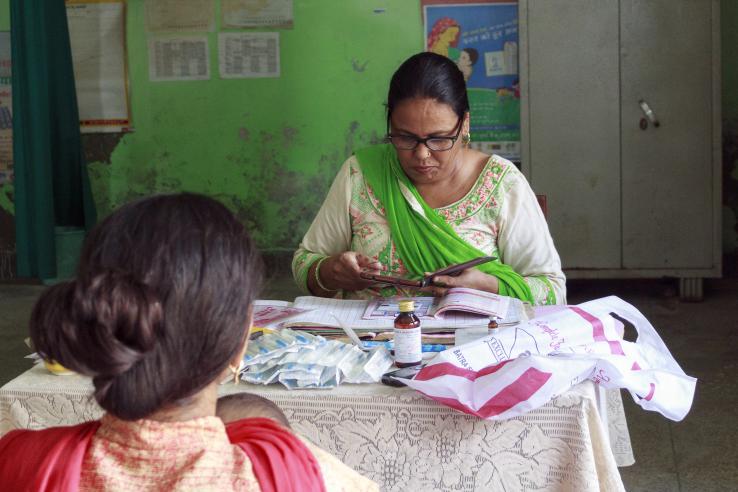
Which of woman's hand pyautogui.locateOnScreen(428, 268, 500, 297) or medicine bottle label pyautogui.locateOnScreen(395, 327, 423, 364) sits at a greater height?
woman's hand pyautogui.locateOnScreen(428, 268, 500, 297)

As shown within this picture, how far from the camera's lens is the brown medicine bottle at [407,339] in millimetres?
2047

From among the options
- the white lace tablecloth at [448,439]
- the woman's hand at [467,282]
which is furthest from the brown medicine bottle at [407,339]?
the woman's hand at [467,282]

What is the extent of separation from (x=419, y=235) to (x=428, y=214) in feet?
0.22

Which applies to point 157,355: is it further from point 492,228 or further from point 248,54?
point 248,54

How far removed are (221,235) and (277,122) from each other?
16.7ft

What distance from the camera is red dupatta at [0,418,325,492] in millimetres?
1208

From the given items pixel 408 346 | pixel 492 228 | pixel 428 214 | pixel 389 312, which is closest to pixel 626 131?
pixel 492 228

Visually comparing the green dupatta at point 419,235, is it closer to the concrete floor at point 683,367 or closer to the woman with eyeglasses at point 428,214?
the woman with eyeglasses at point 428,214

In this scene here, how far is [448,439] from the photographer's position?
188cm

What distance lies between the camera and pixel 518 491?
1.86 metres

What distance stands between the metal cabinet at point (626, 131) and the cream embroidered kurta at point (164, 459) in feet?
14.6

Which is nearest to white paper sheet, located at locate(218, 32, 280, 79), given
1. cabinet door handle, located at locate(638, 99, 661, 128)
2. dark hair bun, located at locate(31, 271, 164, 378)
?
cabinet door handle, located at locate(638, 99, 661, 128)

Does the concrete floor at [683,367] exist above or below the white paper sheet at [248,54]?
below

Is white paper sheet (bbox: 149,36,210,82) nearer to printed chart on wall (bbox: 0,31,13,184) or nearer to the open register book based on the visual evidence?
printed chart on wall (bbox: 0,31,13,184)
